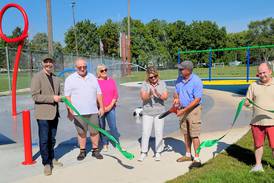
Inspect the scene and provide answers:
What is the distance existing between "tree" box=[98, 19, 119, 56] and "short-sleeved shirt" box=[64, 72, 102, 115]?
67.6 m

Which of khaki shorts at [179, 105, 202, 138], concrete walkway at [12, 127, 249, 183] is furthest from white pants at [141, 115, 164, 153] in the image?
khaki shorts at [179, 105, 202, 138]

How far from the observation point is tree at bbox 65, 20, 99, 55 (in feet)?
225

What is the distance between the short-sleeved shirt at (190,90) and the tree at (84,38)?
63.7 metres

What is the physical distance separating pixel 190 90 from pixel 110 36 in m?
69.1

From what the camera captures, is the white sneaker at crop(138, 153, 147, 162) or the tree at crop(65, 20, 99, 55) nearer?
the white sneaker at crop(138, 153, 147, 162)

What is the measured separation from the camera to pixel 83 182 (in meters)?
4.62

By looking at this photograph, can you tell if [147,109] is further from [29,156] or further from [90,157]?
[29,156]

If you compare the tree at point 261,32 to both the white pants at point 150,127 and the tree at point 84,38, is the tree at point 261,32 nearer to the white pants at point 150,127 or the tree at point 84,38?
the tree at point 84,38

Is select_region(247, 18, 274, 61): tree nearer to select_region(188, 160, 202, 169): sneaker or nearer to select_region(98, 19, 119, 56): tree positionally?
select_region(98, 19, 119, 56): tree

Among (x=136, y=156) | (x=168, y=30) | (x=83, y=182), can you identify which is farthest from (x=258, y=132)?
(x=168, y=30)

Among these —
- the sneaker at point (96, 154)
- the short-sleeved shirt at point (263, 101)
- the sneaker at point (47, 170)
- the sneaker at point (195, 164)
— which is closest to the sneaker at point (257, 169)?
the short-sleeved shirt at point (263, 101)

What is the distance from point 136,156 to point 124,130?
7.66 ft

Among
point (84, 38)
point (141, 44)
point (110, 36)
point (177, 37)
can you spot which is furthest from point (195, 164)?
point (177, 37)

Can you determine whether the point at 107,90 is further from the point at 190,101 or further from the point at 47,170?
the point at 47,170
